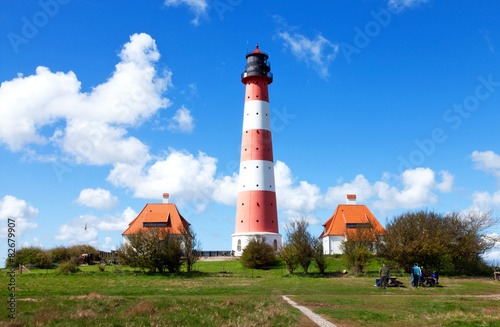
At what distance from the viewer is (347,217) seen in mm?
63469

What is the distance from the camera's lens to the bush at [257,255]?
48125 millimetres

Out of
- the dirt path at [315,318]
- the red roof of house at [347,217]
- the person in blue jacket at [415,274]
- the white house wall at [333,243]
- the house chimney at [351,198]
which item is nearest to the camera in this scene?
the dirt path at [315,318]

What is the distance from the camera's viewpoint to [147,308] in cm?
1481

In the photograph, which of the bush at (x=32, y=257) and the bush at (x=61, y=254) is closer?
the bush at (x=32, y=257)

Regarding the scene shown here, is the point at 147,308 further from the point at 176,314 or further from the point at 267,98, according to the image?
the point at 267,98

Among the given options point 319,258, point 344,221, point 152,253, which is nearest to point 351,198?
point 344,221

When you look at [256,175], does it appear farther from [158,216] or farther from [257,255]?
[158,216]

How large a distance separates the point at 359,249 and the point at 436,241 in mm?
6726

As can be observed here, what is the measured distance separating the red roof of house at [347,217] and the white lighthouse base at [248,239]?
1105 cm

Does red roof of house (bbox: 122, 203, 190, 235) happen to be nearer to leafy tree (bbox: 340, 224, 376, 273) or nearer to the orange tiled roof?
the orange tiled roof

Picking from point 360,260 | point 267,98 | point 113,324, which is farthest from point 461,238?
point 113,324

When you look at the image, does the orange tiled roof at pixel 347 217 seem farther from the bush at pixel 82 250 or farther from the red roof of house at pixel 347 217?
the bush at pixel 82 250

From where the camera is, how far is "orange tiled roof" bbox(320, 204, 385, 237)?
62.0m

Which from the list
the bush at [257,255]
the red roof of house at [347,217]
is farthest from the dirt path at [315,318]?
the red roof of house at [347,217]
